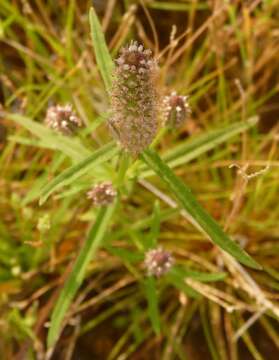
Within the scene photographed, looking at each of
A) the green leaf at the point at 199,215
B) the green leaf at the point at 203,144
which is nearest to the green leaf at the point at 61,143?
the green leaf at the point at 203,144

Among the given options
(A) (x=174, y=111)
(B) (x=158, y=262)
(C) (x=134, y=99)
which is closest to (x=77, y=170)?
(C) (x=134, y=99)

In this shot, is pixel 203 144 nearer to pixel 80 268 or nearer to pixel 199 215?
pixel 199 215

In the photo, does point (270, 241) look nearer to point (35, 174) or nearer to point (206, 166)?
point (206, 166)

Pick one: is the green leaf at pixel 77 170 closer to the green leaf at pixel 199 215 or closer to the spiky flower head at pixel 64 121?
the green leaf at pixel 199 215

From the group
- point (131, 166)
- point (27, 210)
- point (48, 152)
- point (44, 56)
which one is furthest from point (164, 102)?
point (44, 56)

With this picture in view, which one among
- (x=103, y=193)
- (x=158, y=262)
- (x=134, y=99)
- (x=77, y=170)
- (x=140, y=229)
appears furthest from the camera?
(x=140, y=229)

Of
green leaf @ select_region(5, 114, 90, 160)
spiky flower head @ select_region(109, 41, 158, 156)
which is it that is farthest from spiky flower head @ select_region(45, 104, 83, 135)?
spiky flower head @ select_region(109, 41, 158, 156)

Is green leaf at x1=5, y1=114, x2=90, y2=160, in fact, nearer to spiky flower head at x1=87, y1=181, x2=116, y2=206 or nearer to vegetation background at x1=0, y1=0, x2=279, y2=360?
spiky flower head at x1=87, y1=181, x2=116, y2=206
